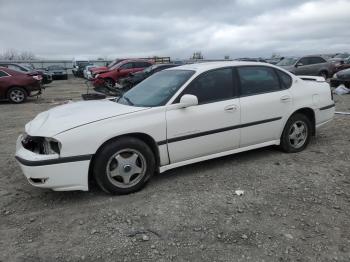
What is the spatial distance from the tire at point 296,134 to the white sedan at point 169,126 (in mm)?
16

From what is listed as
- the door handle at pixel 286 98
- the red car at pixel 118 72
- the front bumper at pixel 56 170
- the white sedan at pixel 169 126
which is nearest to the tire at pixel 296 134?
the white sedan at pixel 169 126

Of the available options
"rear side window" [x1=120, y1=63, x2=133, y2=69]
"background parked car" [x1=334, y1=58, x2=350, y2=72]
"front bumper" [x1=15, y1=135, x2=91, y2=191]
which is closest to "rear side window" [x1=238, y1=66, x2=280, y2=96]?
"front bumper" [x1=15, y1=135, x2=91, y2=191]

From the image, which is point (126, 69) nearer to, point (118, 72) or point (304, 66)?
point (118, 72)

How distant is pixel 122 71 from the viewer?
19.8 metres

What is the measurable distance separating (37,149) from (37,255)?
136cm

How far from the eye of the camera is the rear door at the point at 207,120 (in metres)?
4.42

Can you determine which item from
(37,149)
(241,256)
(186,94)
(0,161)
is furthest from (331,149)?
(0,161)

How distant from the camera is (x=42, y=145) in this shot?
13.1 ft

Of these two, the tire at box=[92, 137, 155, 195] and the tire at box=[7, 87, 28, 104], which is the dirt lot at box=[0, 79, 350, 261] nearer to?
the tire at box=[92, 137, 155, 195]

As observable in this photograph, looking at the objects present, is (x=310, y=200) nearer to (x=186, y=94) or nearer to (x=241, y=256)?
(x=241, y=256)

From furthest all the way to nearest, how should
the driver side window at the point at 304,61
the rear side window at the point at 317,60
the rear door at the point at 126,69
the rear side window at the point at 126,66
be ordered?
the rear side window at the point at 126,66, the rear door at the point at 126,69, the rear side window at the point at 317,60, the driver side window at the point at 304,61

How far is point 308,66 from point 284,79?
14.5m

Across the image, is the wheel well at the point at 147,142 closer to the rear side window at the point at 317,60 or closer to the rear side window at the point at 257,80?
the rear side window at the point at 257,80

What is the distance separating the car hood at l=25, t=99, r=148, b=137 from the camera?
3946 millimetres
